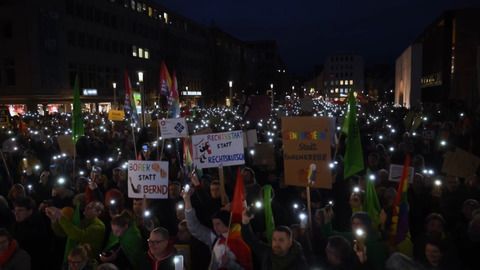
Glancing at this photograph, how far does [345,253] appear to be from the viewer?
477 cm

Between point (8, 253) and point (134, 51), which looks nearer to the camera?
point (8, 253)

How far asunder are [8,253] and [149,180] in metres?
2.48

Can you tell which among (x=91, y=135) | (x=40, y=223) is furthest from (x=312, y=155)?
(x=91, y=135)

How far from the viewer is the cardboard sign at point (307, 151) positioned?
7.29 metres

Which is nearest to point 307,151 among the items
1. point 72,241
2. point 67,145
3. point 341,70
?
point 72,241

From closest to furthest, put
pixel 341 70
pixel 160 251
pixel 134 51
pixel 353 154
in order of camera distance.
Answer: pixel 160 251 → pixel 353 154 → pixel 134 51 → pixel 341 70

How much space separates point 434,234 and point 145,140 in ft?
39.2

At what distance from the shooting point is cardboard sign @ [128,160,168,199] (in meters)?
7.34

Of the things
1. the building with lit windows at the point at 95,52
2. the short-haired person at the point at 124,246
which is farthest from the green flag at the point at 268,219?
the building with lit windows at the point at 95,52

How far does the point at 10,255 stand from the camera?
523cm

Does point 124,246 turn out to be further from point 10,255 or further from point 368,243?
point 368,243

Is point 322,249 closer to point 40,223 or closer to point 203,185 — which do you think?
point 203,185

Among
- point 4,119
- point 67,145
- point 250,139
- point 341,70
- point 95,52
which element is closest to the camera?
point 67,145

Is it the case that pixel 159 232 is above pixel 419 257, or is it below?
above
